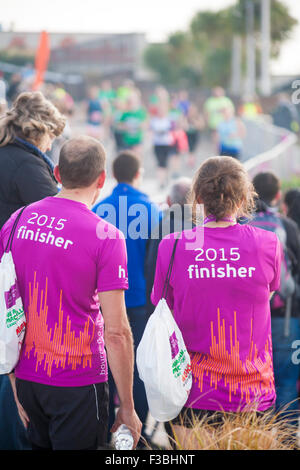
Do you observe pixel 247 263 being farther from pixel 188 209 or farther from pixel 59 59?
pixel 59 59

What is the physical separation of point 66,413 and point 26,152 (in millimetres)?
1539

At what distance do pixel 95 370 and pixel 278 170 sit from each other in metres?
9.26

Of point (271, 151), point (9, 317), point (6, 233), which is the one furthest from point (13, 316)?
point (271, 151)

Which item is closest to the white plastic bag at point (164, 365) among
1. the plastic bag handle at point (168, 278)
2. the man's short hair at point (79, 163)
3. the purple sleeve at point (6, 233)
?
the plastic bag handle at point (168, 278)

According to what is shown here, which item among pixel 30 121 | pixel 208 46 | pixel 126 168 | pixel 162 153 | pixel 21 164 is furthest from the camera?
pixel 208 46

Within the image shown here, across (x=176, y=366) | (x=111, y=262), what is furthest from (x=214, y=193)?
(x=176, y=366)

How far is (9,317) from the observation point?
2.98 meters

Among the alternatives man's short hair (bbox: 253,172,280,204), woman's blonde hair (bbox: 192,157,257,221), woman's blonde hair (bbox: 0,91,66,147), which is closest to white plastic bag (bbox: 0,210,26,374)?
woman's blonde hair (bbox: 192,157,257,221)

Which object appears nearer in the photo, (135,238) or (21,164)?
(21,164)

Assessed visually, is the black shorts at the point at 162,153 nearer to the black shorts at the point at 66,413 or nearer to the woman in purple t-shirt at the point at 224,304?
the woman in purple t-shirt at the point at 224,304

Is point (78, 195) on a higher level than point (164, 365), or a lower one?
higher

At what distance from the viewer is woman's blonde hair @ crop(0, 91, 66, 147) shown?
3.89 metres

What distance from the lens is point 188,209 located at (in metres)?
4.33

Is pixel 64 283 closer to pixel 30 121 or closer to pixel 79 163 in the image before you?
pixel 79 163
